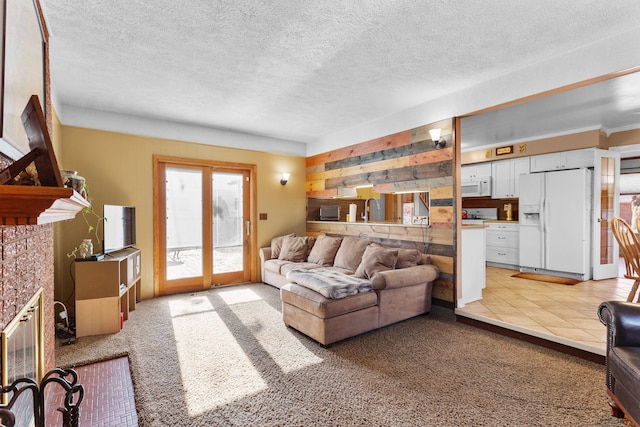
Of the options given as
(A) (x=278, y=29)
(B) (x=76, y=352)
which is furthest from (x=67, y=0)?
(B) (x=76, y=352)

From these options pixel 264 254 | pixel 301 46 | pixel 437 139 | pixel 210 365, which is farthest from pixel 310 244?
pixel 301 46

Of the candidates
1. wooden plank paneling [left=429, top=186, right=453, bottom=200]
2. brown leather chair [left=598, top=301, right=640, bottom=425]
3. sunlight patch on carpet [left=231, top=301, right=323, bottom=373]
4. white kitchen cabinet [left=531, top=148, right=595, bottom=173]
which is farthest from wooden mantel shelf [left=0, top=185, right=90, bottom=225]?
white kitchen cabinet [left=531, top=148, right=595, bottom=173]

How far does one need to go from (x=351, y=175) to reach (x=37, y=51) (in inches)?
154

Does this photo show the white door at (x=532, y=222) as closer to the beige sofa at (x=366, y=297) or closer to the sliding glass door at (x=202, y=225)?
the beige sofa at (x=366, y=297)

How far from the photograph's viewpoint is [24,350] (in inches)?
61.3

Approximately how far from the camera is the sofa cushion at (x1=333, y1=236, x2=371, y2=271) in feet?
13.7

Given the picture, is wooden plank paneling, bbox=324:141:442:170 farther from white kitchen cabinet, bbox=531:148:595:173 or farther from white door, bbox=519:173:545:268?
white kitchen cabinet, bbox=531:148:595:173

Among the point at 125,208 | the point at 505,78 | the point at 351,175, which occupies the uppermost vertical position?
the point at 505,78

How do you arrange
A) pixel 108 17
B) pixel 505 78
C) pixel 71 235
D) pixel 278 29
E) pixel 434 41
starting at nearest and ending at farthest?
pixel 108 17, pixel 278 29, pixel 434 41, pixel 505 78, pixel 71 235

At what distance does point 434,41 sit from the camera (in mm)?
2506

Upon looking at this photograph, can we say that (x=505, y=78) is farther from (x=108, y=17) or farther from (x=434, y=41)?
(x=108, y=17)

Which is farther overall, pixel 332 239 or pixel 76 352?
pixel 332 239

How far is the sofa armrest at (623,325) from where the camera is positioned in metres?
1.85

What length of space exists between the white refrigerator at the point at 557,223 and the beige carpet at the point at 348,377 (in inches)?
123
